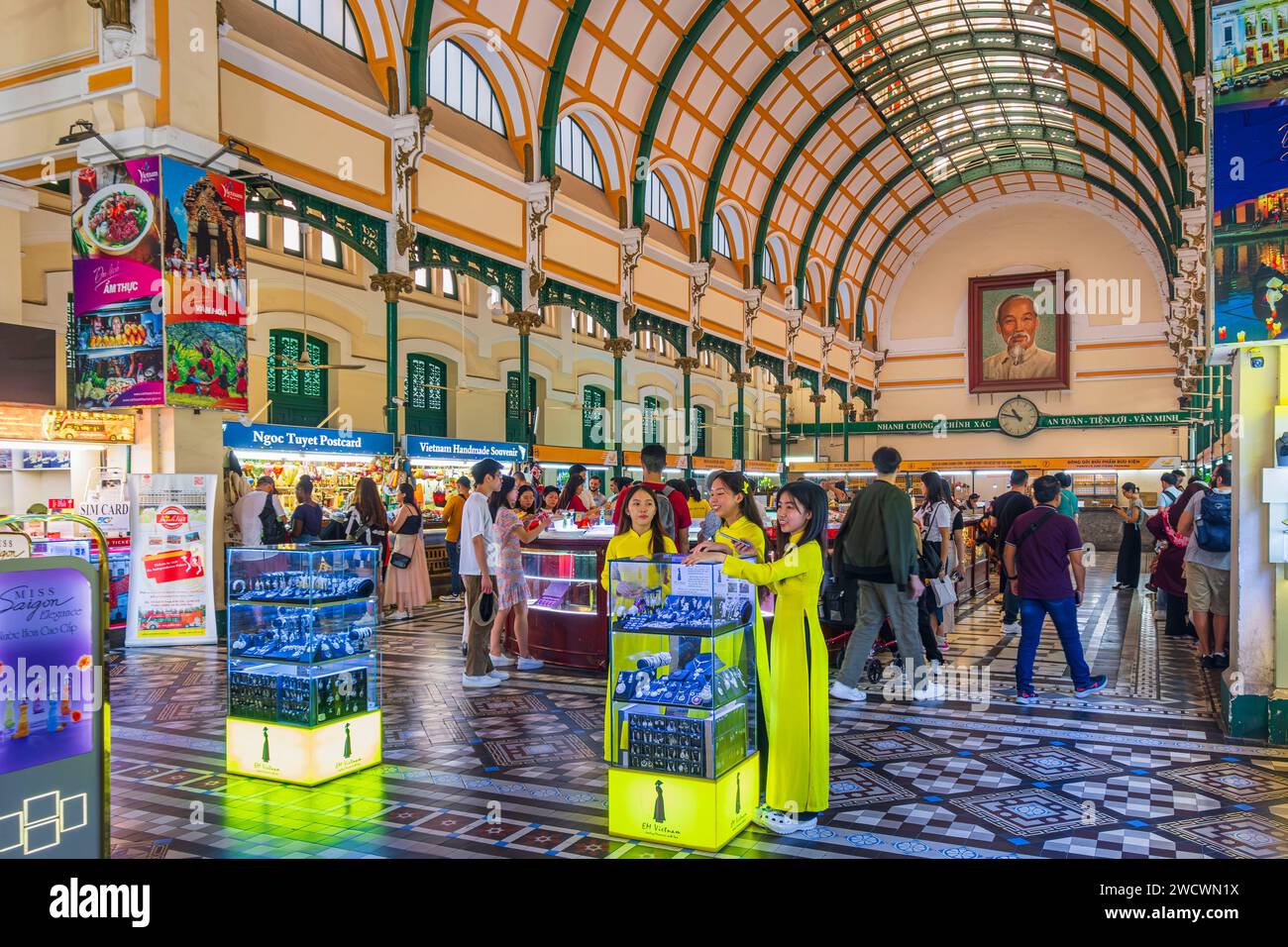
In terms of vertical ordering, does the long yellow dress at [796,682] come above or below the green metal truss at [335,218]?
below

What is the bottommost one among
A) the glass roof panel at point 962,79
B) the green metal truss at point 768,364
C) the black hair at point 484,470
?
the black hair at point 484,470

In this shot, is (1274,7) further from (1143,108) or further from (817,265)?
(817,265)

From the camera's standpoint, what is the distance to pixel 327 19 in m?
12.1

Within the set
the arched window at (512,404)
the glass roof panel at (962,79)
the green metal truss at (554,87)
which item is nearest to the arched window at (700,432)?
the arched window at (512,404)

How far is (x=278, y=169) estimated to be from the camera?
10.9m

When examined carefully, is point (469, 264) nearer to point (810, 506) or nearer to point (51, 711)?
point (810, 506)

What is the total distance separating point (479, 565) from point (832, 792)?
132 inches

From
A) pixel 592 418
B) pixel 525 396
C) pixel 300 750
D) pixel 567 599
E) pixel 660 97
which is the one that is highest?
pixel 660 97

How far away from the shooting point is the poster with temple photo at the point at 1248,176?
530 cm

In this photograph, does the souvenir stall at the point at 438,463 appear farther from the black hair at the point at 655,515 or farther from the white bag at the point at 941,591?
the black hair at the point at 655,515

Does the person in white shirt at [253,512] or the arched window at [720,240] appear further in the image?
the arched window at [720,240]

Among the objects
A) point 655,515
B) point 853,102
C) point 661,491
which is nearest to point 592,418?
point 853,102

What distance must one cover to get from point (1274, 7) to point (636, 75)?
13.7 m

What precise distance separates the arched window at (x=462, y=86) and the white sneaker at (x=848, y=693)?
11.4 metres
